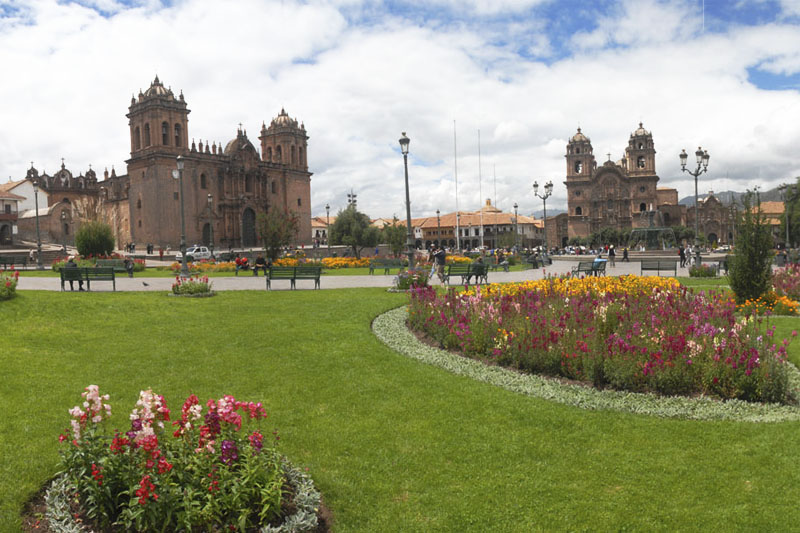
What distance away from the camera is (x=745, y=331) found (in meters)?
7.08

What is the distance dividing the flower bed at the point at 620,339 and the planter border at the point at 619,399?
266 millimetres

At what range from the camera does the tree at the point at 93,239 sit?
1244 inches

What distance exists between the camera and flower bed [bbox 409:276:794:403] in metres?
6.50

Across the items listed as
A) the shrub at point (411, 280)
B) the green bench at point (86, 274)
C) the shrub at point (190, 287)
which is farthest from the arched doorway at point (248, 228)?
the shrub at point (411, 280)

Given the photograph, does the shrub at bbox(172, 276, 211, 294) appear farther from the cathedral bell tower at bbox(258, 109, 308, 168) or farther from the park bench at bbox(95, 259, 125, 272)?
the cathedral bell tower at bbox(258, 109, 308, 168)

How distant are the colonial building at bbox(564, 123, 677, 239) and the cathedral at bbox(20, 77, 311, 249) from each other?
42.9 meters

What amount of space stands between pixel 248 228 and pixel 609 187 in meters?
54.2

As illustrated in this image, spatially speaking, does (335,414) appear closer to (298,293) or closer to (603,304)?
(603,304)

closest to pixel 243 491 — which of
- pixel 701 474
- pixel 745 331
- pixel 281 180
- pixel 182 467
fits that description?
pixel 182 467

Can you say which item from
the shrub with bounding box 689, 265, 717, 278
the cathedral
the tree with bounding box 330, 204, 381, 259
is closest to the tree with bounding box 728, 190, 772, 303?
the shrub with bounding box 689, 265, 717, 278

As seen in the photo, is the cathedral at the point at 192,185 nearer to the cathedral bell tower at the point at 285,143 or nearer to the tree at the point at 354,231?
the cathedral bell tower at the point at 285,143

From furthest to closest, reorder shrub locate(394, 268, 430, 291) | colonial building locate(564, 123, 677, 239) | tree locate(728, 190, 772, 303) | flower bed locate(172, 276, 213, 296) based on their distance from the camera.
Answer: colonial building locate(564, 123, 677, 239) < shrub locate(394, 268, 430, 291) < flower bed locate(172, 276, 213, 296) < tree locate(728, 190, 772, 303)

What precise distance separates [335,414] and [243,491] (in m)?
2.44

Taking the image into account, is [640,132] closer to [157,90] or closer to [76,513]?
[157,90]
